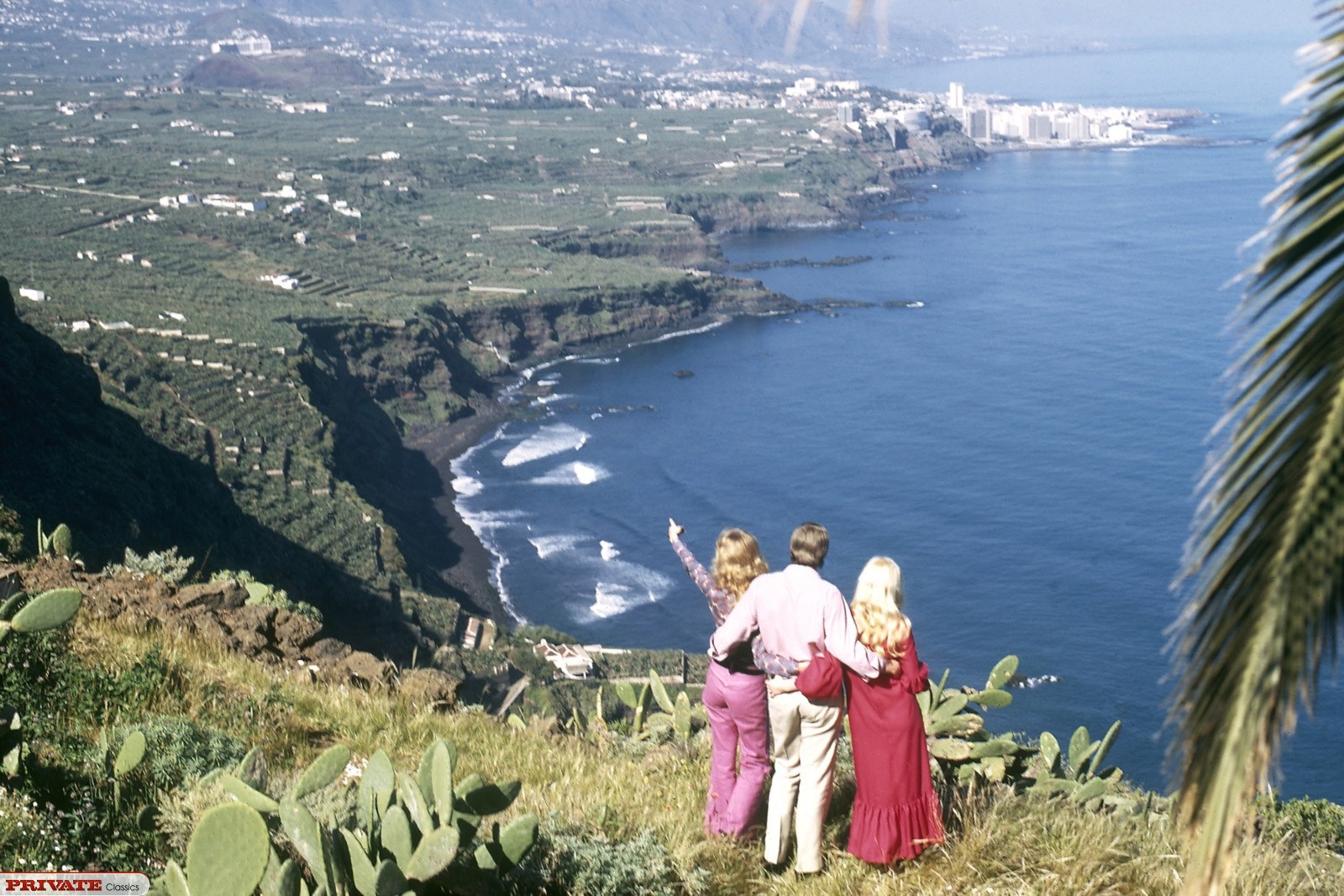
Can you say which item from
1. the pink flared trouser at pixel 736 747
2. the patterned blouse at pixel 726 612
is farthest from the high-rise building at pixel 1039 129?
Result: the pink flared trouser at pixel 736 747

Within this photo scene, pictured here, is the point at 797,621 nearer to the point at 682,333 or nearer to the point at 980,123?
the point at 682,333

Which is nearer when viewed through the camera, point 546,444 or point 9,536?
point 9,536

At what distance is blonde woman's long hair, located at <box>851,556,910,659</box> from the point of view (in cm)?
502

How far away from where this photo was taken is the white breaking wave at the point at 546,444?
204 feet

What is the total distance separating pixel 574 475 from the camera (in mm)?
58781

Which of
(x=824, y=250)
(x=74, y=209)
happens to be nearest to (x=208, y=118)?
(x=74, y=209)

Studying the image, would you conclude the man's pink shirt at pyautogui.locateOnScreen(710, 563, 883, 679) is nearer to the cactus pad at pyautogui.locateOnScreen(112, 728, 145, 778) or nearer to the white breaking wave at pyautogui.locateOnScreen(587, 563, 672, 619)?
the cactus pad at pyautogui.locateOnScreen(112, 728, 145, 778)

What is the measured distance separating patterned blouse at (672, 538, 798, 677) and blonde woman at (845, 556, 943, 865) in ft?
0.99

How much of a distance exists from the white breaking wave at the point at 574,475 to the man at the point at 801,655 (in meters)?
52.3

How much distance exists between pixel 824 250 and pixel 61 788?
387ft

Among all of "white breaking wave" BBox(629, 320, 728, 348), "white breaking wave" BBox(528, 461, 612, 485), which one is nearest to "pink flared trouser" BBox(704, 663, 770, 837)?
"white breaking wave" BBox(528, 461, 612, 485)

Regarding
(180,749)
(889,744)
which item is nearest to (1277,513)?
(889,744)

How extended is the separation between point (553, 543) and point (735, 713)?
45.0m

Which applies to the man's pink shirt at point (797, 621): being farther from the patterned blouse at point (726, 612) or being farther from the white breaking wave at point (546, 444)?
the white breaking wave at point (546, 444)
